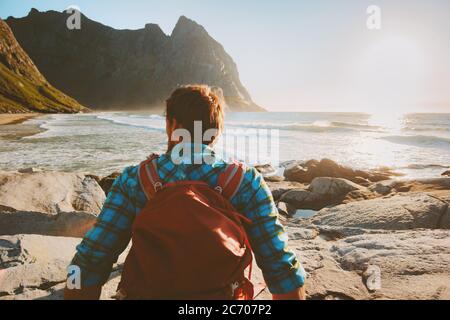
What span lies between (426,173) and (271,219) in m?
15.3

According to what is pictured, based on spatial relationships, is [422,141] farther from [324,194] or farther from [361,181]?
[324,194]

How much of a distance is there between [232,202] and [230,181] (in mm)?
112

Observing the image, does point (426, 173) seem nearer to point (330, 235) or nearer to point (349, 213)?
point (349, 213)

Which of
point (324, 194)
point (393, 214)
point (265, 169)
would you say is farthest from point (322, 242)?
point (265, 169)

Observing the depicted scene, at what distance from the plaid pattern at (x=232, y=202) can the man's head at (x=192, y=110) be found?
0.16 m

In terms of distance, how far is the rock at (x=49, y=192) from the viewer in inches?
206

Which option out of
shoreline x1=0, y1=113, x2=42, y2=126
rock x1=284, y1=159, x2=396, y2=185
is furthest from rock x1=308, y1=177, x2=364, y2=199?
shoreline x1=0, y1=113, x2=42, y2=126

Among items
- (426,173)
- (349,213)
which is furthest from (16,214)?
(426,173)

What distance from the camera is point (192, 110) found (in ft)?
5.70

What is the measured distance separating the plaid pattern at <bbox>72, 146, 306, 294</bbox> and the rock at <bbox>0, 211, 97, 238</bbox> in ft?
10.2

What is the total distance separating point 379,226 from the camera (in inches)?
209

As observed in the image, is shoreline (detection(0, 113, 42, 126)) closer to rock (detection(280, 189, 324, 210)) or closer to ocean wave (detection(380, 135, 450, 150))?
rock (detection(280, 189, 324, 210))

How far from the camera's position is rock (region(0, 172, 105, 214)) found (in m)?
5.23

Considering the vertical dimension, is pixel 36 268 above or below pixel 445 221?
above
